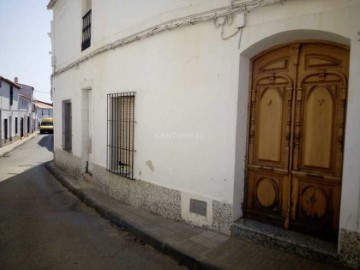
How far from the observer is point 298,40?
147 inches

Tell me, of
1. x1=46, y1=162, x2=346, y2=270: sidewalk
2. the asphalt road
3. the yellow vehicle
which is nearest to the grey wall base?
x1=46, y1=162, x2=346, y2=270: sidewalk

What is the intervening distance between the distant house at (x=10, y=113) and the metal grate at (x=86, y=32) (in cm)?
1396

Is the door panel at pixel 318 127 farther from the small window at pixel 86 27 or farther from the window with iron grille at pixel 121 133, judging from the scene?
the small window at pixel 86 27

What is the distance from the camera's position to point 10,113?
22.0 m

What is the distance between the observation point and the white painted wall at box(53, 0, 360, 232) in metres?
3.16

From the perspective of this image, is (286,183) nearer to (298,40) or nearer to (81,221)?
(298,40)

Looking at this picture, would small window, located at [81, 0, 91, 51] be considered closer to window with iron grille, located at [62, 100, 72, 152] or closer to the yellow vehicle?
window with iron grille, located at [62, 100, 72, 152]

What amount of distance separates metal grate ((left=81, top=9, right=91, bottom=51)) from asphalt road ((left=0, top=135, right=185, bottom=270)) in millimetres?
4417

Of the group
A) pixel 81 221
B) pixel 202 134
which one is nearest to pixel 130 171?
pixel 81 221

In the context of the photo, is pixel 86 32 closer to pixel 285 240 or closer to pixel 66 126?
pixel 66 126

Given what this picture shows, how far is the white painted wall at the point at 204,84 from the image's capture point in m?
3.16

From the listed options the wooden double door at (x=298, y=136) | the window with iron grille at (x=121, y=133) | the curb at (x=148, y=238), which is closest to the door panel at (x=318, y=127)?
the wooden double door at (x=298, y=136)

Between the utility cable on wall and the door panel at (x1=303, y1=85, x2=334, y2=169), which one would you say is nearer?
the door panel at (x1=303, y1=85, x2=334, y2=169)

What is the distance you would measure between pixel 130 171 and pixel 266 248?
3.29 m
